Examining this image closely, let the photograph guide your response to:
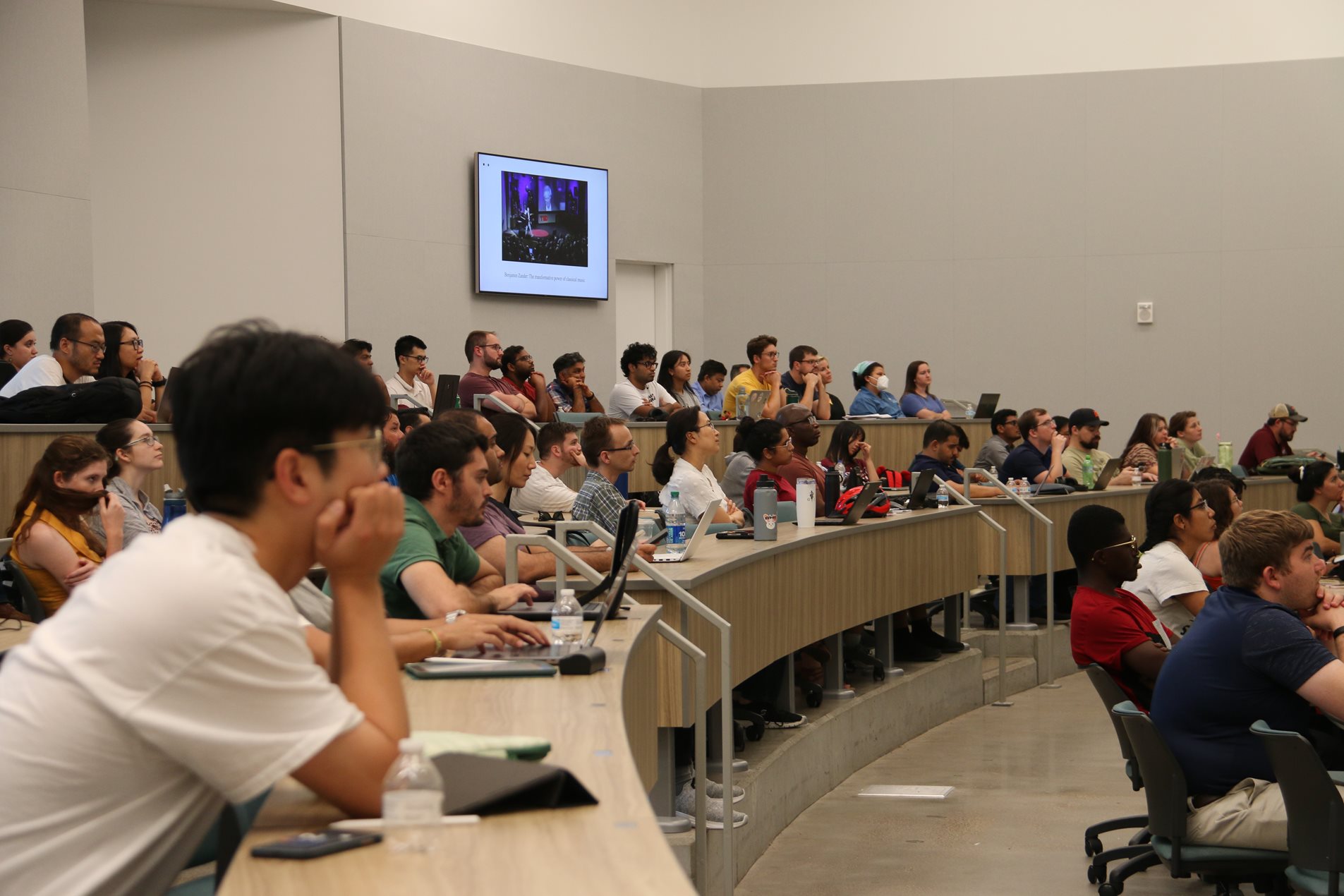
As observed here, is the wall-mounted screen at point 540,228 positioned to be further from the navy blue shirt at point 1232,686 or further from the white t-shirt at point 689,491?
the navy blue shirt at point 1232,686

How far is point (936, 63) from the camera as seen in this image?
13.0 metres

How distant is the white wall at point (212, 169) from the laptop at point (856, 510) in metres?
5.30

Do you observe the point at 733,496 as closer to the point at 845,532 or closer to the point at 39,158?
the point at 845,532

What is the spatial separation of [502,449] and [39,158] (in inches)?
210

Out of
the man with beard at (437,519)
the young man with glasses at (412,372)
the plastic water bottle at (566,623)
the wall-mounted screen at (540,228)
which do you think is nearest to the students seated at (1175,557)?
the man with beard at (437,519)

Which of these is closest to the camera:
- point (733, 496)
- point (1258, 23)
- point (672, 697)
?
point (672, 697)

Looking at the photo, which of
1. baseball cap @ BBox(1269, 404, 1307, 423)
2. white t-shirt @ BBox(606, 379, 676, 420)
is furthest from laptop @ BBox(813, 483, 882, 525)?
baseball cap @ BBox(1269, 404, 1307, 423)

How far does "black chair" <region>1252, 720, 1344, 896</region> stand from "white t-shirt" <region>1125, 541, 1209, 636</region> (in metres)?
1.66

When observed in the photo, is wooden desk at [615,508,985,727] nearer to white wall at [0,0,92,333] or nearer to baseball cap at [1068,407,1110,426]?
baseball cap at [1068,407,1110,426]

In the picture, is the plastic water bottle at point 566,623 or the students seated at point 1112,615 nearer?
the plastic water bottle at point 566,623

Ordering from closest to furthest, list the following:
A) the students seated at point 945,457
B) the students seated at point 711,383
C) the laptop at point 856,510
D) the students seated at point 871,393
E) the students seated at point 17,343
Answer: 1. the laptop at point 856,510
2. the students seated at point 17,343
3. the students seated at point 945,457
4. the students seated at point 711,383
5. the students seated at point 871,393

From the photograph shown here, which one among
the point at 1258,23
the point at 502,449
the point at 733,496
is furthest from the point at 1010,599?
the point at 1258,23

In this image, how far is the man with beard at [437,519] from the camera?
9.65 feet

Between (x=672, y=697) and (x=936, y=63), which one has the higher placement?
(x=936, y=63)
